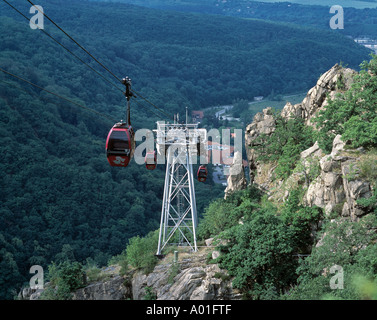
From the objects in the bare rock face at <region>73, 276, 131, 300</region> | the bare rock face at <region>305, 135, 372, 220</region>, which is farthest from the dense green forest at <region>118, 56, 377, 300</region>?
the bare rock face at <region>73, 276, 131, 300</region>

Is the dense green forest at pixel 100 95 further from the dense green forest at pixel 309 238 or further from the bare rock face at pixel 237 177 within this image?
the dense green forest at pixel 309 238

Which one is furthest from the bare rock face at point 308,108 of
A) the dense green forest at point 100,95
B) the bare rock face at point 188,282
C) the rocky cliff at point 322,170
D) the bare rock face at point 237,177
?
the dense green forest at point 100,95

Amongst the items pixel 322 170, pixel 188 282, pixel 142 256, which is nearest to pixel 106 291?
pixel 142 256

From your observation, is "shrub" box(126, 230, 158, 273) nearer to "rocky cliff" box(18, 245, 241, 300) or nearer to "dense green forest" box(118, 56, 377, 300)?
"dense green forest" box(118, 56, 377, 300)

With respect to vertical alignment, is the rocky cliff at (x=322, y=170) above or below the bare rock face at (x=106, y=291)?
above

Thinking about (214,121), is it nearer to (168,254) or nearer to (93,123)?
(93,123)
